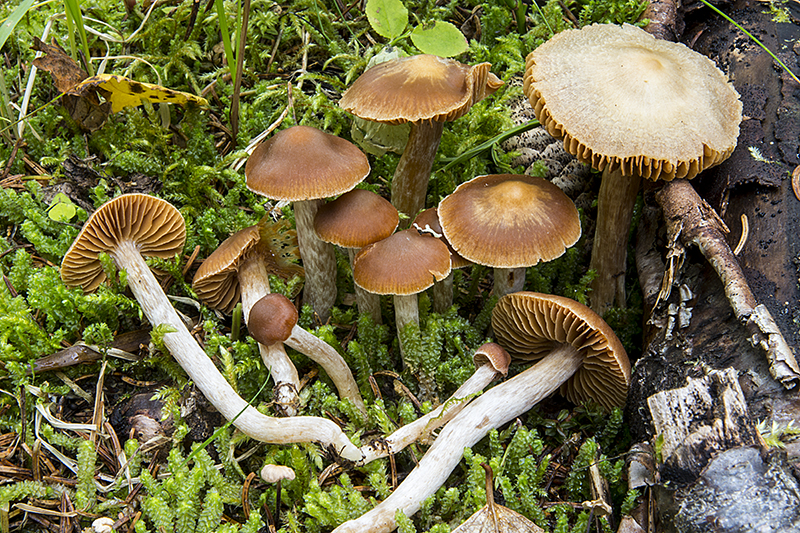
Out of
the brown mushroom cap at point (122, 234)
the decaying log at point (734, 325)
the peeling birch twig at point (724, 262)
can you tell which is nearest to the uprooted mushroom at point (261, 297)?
the brown mushroom cap at point (122, 234)

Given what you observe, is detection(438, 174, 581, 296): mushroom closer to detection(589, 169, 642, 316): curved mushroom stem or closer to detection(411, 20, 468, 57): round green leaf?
detection(589, 169, 642, 316): curved mushroom stem

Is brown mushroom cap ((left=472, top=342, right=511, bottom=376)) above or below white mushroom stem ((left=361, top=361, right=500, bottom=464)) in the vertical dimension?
above

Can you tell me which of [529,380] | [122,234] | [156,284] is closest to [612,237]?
[529,380]

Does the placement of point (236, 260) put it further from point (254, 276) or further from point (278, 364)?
point (278, 364)

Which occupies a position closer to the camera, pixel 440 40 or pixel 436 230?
pixel 436 230

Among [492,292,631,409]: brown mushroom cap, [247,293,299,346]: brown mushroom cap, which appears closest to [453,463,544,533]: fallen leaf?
[492,292,631,409]: brown mushroom cap

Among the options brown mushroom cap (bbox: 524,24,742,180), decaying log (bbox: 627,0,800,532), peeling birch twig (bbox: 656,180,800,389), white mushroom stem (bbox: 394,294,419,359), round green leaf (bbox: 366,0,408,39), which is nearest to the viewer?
decaying log (bbox: 627,0,800,532)
